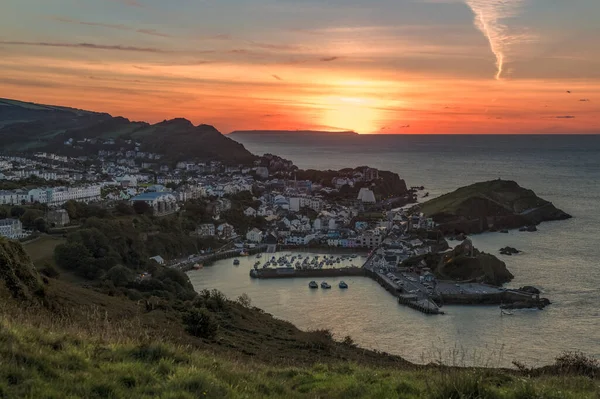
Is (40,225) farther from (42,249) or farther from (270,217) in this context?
(270,217)

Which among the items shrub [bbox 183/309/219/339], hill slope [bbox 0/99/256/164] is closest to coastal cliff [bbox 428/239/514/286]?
shrub [bbox 183/309/219/339]

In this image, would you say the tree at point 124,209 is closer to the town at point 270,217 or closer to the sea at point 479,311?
the town at point 270,217

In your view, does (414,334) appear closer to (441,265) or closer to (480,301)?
(480,301)

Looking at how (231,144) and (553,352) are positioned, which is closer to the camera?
(553,352)

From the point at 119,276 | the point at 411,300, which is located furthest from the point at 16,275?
the point at 411,300

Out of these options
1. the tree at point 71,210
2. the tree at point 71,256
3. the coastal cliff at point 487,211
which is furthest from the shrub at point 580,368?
the coastal cliff at point 487,211

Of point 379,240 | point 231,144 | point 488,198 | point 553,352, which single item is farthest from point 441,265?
point 231,144
